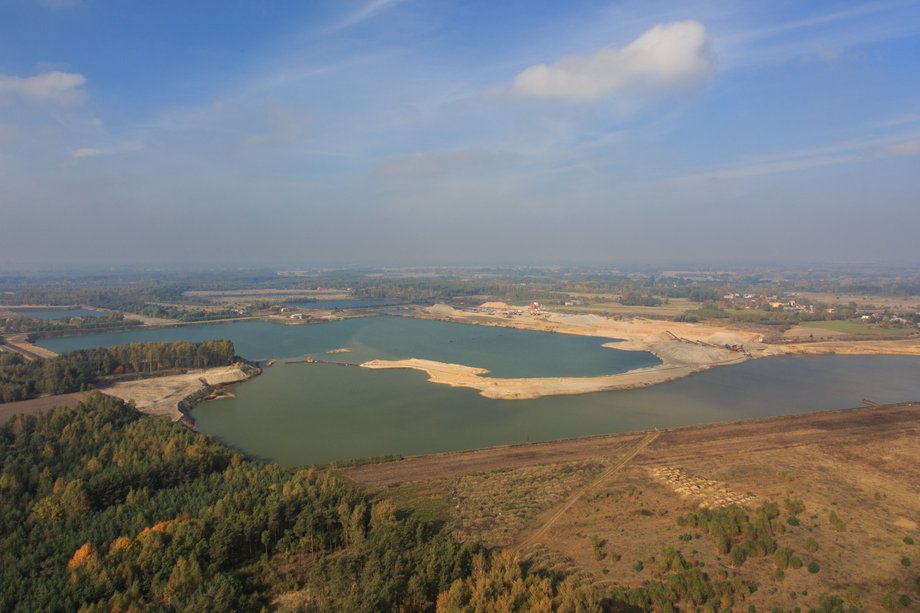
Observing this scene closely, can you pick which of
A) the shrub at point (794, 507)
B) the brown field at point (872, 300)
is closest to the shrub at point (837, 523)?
the shrub at point (794, 507)

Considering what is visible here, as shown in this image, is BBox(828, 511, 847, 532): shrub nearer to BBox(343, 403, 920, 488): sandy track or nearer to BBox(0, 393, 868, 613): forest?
BBox(0, 393, 868, 613): forest

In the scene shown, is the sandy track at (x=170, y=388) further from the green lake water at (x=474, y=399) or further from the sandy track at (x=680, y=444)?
the sandy track at (x=680, y=444)

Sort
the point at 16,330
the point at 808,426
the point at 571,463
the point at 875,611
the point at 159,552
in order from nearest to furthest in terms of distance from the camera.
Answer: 1. the point at 875,611
2. the point at 159,552
3. the point at 571,463
4. the point at 808,426
5. the point at 16,330

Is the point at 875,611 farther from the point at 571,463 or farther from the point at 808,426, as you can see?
the point at 808,426

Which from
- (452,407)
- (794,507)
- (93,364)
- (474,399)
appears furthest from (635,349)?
(93,364)

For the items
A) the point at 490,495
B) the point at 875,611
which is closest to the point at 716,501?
the point at 875,611
